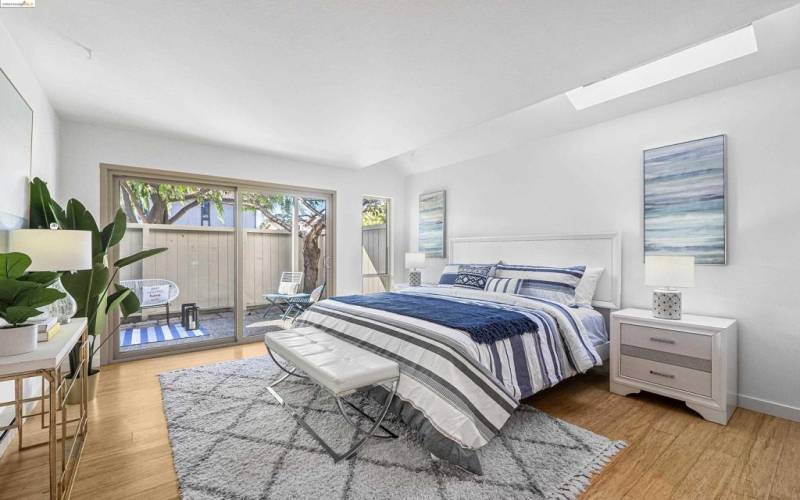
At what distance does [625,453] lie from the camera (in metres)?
2.02

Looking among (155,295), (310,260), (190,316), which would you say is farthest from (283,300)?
(155,295)

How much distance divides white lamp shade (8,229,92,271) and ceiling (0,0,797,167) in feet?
3.88

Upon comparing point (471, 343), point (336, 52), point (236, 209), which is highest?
point (336, 52)

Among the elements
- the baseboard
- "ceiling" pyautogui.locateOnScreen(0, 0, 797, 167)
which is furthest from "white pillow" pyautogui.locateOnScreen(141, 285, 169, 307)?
the baseboard

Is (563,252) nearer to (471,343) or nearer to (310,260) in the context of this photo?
(471,343)

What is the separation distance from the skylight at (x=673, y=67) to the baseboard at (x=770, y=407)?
245 cm

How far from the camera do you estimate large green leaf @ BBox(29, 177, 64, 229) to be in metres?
2.51

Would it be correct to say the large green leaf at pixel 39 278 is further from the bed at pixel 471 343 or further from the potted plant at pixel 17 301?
the bed at pixel 471 343

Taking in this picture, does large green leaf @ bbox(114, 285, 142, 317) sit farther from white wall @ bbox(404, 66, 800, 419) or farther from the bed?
white wall @ bbox(404, 66, 800, 419)

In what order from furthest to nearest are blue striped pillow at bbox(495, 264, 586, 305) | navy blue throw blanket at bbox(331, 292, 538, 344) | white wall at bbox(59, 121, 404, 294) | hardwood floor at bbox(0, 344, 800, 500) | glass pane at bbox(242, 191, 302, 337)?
glass pane at bbox(242, 191, 302, 337) → white wall at bbox(59, 121, 404, 294) → blue striped pillow at bbox(495, 264, 586, 305) → navy blue throw blanket at bbox(331, 292, 538, 344) → hardwood floor at bbox(0, 344, 800, 500)

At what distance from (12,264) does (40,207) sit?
1463 millimetres

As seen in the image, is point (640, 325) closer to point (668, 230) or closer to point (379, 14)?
point (668, 230)

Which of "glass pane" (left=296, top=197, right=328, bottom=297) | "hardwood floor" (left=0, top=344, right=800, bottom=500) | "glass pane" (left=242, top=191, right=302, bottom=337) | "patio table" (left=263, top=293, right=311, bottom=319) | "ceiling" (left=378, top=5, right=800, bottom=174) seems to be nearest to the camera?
"hardwood floor" (left=0, top=344, right=800, bottom=500)

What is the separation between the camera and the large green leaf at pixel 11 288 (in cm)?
143
